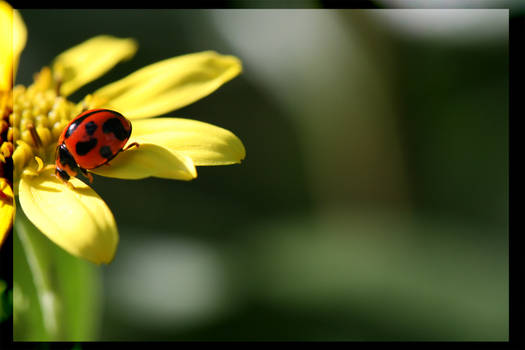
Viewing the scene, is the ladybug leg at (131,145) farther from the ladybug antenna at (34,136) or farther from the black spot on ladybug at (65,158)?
the ladybug antenna at (34,136)

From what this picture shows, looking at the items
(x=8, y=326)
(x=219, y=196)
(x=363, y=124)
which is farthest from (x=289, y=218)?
(x=8, y=326)

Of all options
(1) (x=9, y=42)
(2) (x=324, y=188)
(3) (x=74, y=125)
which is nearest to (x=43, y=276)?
(3) (x=74, y=125)

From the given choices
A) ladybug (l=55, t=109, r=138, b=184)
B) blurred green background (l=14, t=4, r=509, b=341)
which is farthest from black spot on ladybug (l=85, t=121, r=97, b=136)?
blurred green background (l=14, t=4, r=509, b=341)

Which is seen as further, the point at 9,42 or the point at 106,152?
the point at 9,42

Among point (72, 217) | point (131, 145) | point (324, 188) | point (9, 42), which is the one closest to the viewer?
point (72, 217)

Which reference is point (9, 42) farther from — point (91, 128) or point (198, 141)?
point (198, 141)

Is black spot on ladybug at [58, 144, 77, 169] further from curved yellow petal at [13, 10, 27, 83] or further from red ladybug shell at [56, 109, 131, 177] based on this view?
curved yellow petal at [13, 10, 27, 83]

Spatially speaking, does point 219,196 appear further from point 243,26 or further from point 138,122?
point 138,122
